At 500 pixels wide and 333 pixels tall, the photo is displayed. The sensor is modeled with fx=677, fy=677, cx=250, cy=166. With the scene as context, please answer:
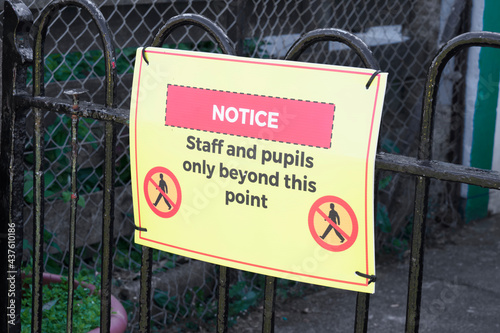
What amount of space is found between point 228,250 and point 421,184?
51 cm

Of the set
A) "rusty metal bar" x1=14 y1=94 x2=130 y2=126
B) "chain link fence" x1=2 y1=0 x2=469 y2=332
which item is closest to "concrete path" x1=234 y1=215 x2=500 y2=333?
"chain link fence" x1=2 y1=0 x2=469 y2=332

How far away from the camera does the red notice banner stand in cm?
154

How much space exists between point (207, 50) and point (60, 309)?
74.7 inches

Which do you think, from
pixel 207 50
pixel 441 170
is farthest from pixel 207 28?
pixel 207 50

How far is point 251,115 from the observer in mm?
1620

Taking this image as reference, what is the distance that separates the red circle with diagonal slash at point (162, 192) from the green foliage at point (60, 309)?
1023 mm

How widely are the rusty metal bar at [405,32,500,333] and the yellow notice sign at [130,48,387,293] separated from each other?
0.11 meters

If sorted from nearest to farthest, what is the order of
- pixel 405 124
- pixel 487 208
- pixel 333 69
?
pixel 333 69 → pixel 405 124 → pixel 487 208

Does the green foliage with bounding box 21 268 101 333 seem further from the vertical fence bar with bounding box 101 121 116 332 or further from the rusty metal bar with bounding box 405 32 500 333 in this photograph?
the rusty metal bar with bounding box 405 32 500 333

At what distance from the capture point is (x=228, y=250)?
171 cm

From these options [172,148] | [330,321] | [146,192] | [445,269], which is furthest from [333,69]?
[445,269]

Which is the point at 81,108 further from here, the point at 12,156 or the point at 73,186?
the point at 12,156

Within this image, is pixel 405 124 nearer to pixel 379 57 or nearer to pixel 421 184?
pixel 379 57

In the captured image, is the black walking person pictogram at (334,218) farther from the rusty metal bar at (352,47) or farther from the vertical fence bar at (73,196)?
the vertical fence bar at (73,196)
